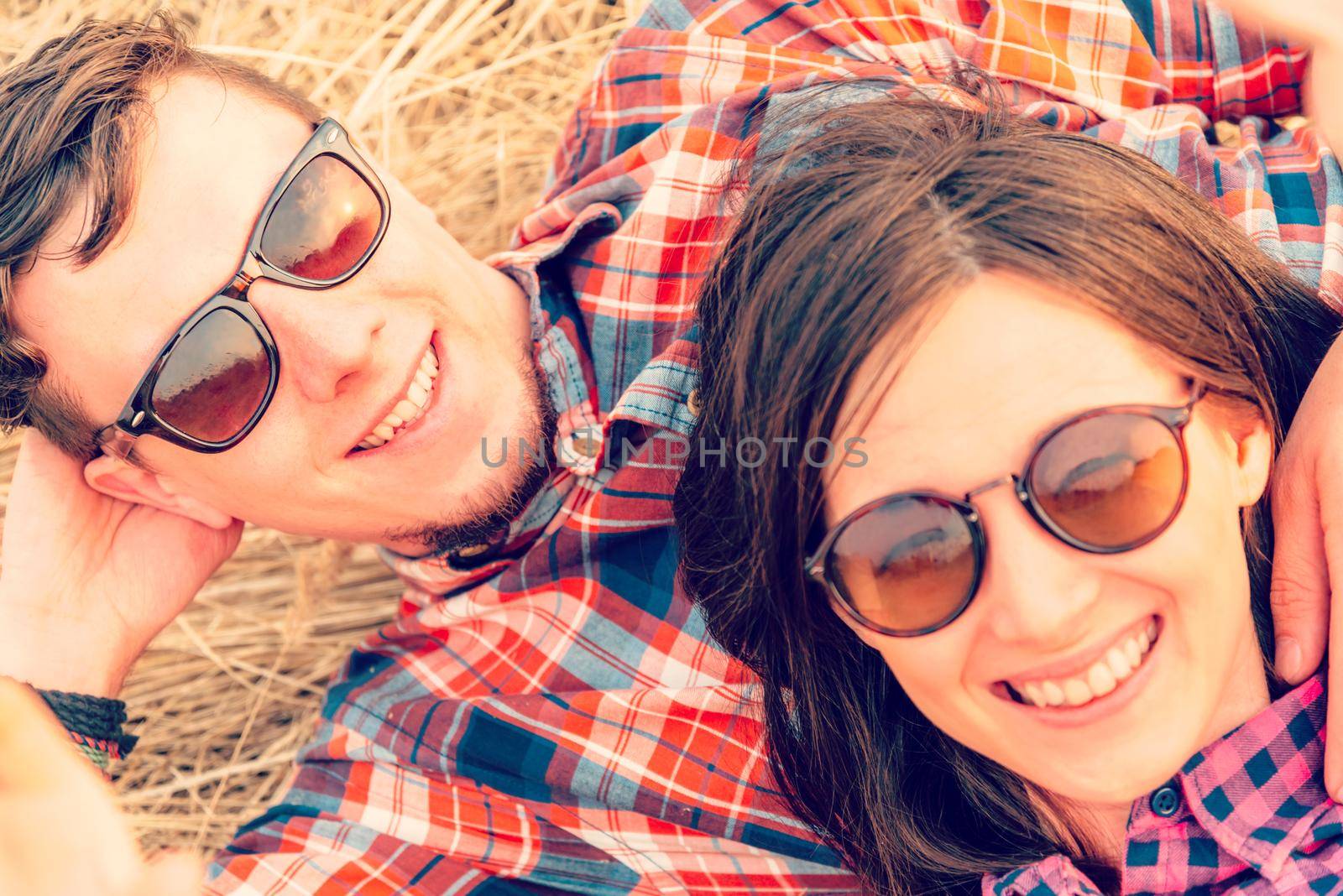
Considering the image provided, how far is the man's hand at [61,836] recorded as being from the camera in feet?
5.65

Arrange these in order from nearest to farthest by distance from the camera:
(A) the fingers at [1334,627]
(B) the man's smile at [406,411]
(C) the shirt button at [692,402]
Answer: (A) the fingers at [1334,627]
(C) the shirt button at [692,402]
(B) the man's smile at [406,411]

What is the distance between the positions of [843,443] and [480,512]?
134cm

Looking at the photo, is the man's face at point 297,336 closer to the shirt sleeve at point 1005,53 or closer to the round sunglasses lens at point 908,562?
the shirt sleeve at point 1005,53

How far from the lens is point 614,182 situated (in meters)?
2.88

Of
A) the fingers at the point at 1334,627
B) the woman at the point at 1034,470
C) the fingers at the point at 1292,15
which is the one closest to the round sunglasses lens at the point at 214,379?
the woman at the point at 1034,470

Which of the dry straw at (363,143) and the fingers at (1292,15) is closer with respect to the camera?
the fingers at (1292,15)

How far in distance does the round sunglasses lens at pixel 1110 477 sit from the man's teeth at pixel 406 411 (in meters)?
1.62

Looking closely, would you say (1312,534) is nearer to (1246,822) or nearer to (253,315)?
(1246,822)

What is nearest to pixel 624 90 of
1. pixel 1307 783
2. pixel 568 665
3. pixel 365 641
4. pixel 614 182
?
pixel 614 182

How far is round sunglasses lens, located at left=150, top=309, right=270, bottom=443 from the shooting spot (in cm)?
226

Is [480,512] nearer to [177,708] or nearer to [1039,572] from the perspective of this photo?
[1039,572]

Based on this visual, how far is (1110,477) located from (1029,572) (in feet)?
0.60

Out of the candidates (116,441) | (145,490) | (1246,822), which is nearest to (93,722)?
(145,490)

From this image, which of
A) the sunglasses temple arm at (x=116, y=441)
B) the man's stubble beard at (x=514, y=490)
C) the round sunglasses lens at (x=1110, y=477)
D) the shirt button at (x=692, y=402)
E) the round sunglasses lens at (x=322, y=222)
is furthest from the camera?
the man's stubble beard at (x=514, y=490)
